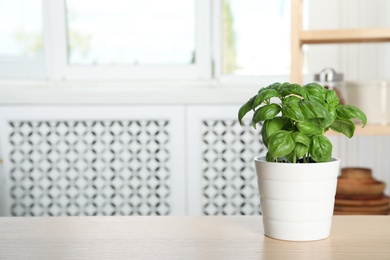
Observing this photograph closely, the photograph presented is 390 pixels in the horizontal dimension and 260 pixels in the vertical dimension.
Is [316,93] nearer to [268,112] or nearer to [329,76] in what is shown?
[268,112]

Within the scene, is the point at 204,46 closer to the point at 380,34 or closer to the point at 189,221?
the point at 380,34

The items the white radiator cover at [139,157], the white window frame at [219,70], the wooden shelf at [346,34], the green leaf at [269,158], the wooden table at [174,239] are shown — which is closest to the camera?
the wooden table at [174,239]

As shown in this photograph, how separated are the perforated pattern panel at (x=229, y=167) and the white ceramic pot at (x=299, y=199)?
1449mm

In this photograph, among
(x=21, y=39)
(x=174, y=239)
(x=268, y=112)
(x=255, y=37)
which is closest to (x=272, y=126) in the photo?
(x=268, y=112)

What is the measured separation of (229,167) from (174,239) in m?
1.49

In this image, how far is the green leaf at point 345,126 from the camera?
0.96 metres

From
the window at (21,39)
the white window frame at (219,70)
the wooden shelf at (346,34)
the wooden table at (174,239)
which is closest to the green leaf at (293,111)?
the wooden table at (174,239)

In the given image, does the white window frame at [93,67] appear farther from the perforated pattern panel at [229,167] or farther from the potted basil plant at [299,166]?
the potted basil plant at [299,166]

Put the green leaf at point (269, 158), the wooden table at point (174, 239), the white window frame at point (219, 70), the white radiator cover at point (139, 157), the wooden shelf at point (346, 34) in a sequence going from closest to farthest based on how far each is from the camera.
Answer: the wooden table at point (174, 239) → the green leaf at point (269, 158) → the wooden shelf at point (346, 34) → the white radiator cover at point (139, 157) → the white window frame at point (219, 70)

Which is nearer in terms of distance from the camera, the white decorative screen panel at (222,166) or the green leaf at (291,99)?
the green leaf at (291,99)

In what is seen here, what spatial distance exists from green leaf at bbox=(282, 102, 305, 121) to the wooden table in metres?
0.21

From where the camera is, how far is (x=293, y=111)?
90 cm

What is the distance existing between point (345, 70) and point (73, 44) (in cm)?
124

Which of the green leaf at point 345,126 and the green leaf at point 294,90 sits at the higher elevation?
the green leaf at point 294,90
